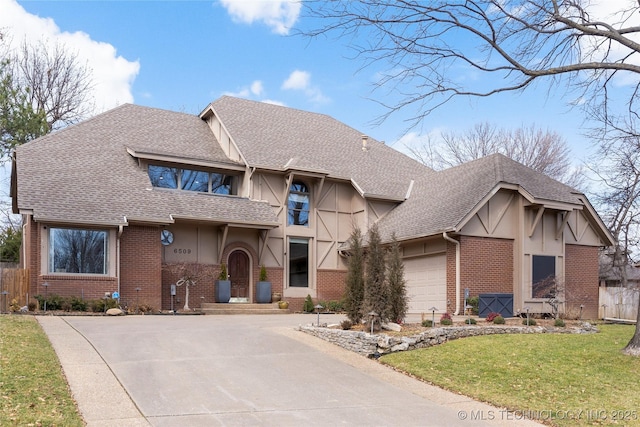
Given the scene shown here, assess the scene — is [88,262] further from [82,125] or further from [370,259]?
[370,259]

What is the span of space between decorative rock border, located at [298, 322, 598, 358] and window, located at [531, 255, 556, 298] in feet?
19.8

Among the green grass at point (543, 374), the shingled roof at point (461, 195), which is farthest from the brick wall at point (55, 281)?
the green grass at point (543, 374)

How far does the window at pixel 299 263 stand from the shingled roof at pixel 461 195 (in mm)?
3321

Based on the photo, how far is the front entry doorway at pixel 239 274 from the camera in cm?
2470

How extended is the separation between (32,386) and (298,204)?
58.1 ft

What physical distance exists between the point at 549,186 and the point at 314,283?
32.6ft

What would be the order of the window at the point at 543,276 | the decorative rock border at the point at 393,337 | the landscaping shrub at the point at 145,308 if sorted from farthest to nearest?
the window at the point at 543,276
the landscaping shrub at the point at 145,308
the decorative rock border at the point at 393,337

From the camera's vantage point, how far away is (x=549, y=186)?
23625 mm

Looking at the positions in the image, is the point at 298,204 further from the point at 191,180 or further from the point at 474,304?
the point at 474,304

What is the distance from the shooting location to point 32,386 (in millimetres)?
9219

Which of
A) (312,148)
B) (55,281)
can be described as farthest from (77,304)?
(312,148)

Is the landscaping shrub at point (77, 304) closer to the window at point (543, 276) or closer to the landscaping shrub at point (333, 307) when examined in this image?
the landscaping shrub at point (333, 307)

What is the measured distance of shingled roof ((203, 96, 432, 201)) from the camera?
26172mm

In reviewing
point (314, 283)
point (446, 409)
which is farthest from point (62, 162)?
point (446, 409)
